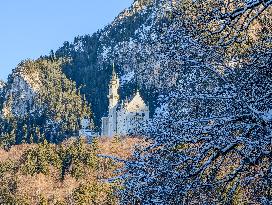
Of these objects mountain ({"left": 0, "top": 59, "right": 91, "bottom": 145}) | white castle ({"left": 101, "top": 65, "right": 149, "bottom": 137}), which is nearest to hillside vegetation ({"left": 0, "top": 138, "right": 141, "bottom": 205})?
white castle ({"left": 101, "top": 65, "right": 149, "bottom": 137})

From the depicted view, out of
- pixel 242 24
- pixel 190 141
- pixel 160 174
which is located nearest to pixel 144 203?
pixel 160 174

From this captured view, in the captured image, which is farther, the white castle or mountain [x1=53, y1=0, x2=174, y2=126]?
mountain [x1=53, y1=0, x2=174, y2=126]

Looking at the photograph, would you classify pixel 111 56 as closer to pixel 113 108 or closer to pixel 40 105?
pixel 40 105

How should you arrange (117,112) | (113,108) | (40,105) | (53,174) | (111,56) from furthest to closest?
(111,56)
(40,105)
(113,108)
(117,112)
(53,174)

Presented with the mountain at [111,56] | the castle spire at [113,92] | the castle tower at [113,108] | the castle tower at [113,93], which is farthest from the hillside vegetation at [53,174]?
the mountain at [111,56]

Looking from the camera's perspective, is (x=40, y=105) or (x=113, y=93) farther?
(x=40, y=105)

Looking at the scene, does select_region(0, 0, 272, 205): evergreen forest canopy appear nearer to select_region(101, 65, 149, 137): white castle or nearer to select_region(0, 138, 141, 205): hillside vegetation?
select_region(0, 138, 141, 205): hillside vegetation

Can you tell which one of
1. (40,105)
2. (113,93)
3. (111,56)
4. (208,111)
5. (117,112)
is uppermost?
(111,56)

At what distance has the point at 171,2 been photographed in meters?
4.82

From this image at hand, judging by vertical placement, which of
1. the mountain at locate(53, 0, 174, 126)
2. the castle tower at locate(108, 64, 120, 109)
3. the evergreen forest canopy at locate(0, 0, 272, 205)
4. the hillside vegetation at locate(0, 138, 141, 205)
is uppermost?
the mountain at locate(53, 0, 174, 126)

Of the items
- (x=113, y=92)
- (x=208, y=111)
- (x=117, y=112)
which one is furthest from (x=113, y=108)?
(x=208, y=111)

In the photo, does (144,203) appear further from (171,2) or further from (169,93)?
(171,2)

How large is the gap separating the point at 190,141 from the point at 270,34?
1086 millimetres

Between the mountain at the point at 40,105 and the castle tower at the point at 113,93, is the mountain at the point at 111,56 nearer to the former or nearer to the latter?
the mountain at the point at 40,105
